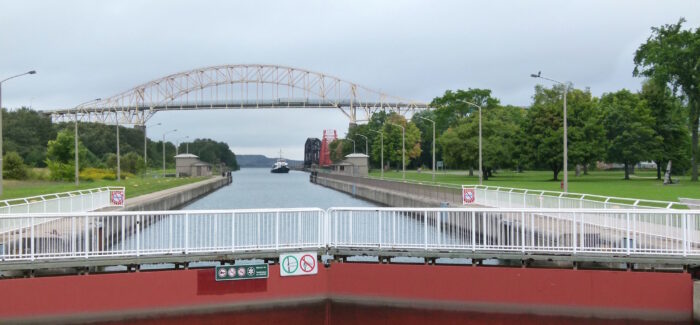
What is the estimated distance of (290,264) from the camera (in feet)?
53.6

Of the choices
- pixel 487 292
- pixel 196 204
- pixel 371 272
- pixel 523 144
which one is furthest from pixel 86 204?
pixel 523 144

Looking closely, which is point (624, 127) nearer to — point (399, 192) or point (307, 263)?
point (399, 192)

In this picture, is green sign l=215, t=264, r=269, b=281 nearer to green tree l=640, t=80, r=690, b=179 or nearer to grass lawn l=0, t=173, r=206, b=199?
grass lawn l=0, t=173, r=206, b=199

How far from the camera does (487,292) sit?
1609 cm

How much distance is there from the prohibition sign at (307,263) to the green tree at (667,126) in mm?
63809

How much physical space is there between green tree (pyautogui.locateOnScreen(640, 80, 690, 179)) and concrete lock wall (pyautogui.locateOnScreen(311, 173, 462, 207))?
29.3 meters

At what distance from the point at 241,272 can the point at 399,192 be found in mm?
45197

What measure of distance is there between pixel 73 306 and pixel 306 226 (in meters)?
5.67

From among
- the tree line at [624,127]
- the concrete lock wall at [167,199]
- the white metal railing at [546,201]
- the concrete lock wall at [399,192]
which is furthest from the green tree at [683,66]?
the concrete lock wall at [167,199]

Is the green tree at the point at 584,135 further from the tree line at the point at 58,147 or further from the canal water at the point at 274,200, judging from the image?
the tree line at the point at 58,147

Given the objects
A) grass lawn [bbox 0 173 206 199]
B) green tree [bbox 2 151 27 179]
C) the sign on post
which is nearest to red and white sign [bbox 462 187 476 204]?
the sign on post

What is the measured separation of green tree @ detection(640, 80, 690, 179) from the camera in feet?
237

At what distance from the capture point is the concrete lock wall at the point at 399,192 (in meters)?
43.4

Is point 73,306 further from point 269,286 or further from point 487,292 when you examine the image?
point 487,292
